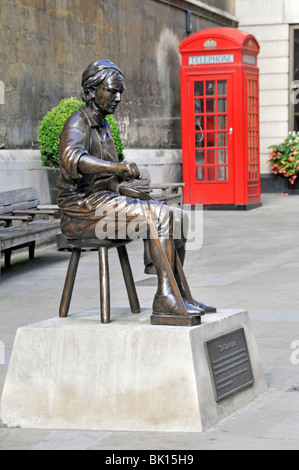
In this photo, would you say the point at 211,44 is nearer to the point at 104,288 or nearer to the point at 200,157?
the point at 200,157

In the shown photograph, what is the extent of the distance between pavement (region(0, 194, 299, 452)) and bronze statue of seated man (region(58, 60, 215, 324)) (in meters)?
0.66

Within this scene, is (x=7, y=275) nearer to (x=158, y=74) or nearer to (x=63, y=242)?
(x=63, y=242)

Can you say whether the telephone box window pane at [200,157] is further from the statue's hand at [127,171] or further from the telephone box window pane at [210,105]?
the statue's hand at [127,171]

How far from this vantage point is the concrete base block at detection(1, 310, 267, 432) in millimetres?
4816

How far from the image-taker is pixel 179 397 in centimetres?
480

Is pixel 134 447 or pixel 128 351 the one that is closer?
pixel 134 447

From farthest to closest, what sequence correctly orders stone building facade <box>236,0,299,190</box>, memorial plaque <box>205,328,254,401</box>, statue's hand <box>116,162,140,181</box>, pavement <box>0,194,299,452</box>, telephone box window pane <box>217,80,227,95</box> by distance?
stone building facade <box>236,0,299,190</box>, telephone box window pane <box>217,80,227,95</box>, statue's hand <box>116,162,140,181</box>, memorial plaque <box>205,328,254,401</box>, pavement <box>0,194,299,452</box>

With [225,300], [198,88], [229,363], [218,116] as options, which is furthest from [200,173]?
[229,363]

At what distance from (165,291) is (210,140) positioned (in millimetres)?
12873

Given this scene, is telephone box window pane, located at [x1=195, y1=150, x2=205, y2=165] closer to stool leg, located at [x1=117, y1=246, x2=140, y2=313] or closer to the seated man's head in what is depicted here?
stool leg, located at [x1=117, y1=246, x2=140, y2=313]

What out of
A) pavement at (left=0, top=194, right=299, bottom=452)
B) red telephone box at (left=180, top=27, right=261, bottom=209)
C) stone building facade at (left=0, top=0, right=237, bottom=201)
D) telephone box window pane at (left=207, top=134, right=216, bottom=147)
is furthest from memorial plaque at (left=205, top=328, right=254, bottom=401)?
telephone box window pane at (left=207, top=134, right=216, bottom=147)

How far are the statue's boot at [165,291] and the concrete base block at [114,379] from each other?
10 centimetres
